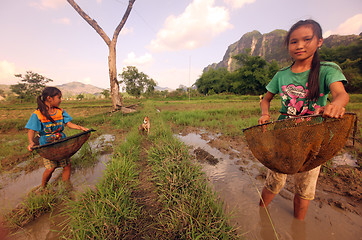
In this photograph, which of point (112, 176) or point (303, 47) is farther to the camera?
point (112, 176)

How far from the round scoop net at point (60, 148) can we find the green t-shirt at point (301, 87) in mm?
2698

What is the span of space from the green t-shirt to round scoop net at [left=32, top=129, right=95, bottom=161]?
2.70 metres

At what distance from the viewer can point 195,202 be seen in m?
1.35

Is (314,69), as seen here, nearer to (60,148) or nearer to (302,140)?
(302,140)

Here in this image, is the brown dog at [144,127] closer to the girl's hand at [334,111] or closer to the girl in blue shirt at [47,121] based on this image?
the girl in blue shirt at [47,121]

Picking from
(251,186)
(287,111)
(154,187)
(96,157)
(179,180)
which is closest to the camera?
(287,111)

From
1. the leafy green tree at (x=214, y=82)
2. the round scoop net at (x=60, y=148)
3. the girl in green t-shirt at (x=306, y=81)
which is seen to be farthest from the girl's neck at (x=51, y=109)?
the leafy green tree at (x=214, y=82)

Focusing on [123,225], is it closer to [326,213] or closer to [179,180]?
[179,180]

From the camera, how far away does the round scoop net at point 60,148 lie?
1715mm

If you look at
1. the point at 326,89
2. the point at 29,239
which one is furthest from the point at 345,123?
the point at 29,239

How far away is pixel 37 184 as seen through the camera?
2320 millimetres

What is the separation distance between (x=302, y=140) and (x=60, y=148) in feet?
8.79

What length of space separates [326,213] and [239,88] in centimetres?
2923

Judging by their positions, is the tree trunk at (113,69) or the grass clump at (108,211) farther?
the tree trunk at (113,69)
